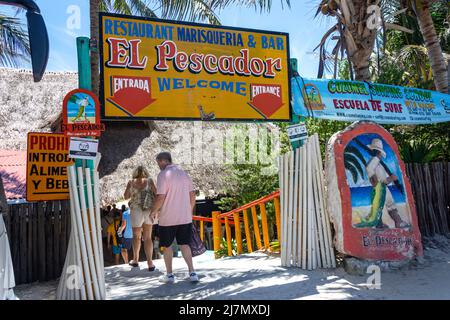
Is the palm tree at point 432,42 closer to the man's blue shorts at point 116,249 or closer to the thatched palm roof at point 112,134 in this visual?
the thatched palm roof at point 112,134

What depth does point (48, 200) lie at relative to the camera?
6.13 meters

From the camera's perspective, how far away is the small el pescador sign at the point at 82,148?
5062mm

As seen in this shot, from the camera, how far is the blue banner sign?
23.2 feet

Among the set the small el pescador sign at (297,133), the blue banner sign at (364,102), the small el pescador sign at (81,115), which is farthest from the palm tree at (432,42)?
the small el pescador sign at (81,115)

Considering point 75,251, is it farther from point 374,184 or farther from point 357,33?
point 357,33

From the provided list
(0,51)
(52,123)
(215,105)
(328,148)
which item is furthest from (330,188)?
(0,51)

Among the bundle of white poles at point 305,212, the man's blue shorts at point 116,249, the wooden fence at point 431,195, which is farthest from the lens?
the man's blue shorts at point 116,249

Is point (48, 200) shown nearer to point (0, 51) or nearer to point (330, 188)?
point (330, 188)

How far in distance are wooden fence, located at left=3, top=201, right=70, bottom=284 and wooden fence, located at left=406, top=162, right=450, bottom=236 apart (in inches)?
223

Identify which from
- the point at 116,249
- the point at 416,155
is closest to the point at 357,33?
the point at 416,155

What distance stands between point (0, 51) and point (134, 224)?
33.9 feet

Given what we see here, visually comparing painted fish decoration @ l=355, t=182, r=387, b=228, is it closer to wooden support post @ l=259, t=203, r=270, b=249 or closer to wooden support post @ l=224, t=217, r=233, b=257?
wooden support post @ l=259, t=203, r=270, b=249

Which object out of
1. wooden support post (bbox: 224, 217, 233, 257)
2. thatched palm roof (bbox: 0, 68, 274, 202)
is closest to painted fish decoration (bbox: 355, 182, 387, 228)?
wooden support post (bbox: 224, 217, 233, 257)

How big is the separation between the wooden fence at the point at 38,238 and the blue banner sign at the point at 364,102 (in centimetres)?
381
